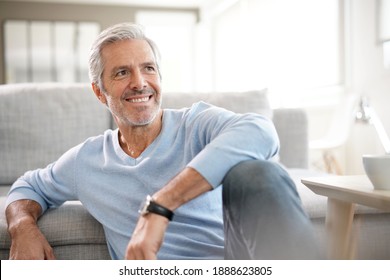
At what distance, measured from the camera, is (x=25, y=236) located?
2.64 ft

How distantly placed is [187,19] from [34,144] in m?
4.50

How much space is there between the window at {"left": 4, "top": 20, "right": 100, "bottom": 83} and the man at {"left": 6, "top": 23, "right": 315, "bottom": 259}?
4.31 m

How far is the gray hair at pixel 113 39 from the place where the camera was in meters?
0.84

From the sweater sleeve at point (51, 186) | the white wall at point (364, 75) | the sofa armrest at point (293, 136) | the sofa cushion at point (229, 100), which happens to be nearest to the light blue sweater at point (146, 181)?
the sweater sleeve at point (51, 186)

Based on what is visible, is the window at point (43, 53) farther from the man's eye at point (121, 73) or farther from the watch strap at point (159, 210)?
the watch strap at point (159, 210)

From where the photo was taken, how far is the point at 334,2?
0.91 meters

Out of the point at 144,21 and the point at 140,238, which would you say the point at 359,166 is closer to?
the point at 140,238

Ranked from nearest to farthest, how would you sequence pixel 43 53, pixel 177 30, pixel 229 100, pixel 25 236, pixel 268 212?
1. pixel 268 212
2. pixel 25 236
3. pixel 229 100
4. pixel 43 53
5. pixel 177 30

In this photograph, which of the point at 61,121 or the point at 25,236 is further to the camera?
the point at 61,121

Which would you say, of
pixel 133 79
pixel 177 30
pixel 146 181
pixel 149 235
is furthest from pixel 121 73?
pixel 177 30

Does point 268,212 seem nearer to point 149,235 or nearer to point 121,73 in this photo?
point 149,235

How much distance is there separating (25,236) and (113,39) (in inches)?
15.5

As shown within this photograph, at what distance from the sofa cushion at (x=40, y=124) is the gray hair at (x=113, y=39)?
42cm

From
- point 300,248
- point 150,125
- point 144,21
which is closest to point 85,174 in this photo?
point 150,125
